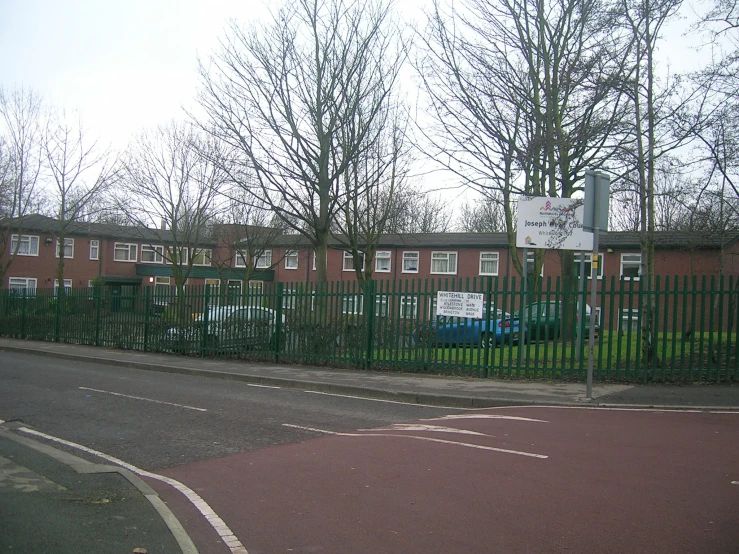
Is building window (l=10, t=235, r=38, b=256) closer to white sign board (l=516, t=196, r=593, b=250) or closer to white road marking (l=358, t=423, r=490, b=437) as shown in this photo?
Result: white sign board (l=516, t=196, r=593, b=250)

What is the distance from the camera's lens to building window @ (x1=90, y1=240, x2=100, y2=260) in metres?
49.2

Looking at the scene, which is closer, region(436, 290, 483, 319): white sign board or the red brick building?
region(436, 290, 483, 319): white sign board

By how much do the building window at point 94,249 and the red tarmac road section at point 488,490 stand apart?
46.0 meters

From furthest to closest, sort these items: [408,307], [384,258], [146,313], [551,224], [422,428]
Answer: [384,258] < [146,313] < [408,307] < [551,224] < [422,428]

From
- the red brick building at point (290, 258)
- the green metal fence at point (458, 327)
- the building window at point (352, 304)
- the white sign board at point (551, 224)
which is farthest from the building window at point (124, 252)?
the white sign board at point (551, 224)

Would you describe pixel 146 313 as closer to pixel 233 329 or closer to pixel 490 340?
pixel 233 329

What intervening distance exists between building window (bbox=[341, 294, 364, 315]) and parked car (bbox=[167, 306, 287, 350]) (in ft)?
7.22

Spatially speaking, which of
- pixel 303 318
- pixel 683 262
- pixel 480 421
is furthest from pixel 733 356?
pixel 683 262

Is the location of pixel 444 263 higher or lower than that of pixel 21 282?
higher

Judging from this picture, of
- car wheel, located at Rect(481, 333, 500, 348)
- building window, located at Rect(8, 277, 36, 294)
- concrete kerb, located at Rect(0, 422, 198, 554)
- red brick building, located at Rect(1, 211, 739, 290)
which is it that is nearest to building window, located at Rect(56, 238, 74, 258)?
red brick building, located at Rect(1, 211, 739, 290)

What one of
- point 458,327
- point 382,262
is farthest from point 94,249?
point 458,327

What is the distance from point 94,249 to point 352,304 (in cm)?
3975

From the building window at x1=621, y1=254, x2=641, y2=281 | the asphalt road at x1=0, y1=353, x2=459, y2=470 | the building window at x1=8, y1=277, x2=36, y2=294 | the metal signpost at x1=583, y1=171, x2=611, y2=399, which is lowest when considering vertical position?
the asphalt road at x1=0, y1=353, x2=459, y2=470

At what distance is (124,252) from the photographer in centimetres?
5134
